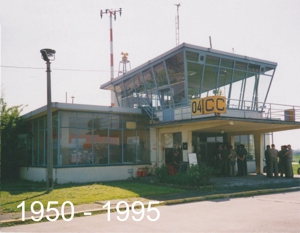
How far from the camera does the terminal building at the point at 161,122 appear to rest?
1777 centimetres

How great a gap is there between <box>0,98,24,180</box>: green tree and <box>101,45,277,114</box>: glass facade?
28.0ft

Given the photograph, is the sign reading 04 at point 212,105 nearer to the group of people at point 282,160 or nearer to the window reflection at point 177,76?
the window reflection at point 177,76

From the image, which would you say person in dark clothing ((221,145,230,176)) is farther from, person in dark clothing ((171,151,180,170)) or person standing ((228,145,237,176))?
person in dark clothing ((171,151,180,170))

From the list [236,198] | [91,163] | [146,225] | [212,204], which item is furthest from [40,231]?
[91,163]

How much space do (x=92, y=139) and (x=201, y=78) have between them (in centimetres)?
720

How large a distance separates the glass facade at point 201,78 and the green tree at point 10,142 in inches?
336

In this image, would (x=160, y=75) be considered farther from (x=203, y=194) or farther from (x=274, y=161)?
(x=203, y=194)

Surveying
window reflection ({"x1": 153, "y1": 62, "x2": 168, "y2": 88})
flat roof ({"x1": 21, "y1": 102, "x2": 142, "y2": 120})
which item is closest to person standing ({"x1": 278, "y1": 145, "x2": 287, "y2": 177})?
window reflection ({"x1": 153, "y1": 62, "x2": 168, "y2": 88})

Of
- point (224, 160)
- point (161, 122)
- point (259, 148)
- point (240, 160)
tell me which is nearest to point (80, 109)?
point (161, 122)

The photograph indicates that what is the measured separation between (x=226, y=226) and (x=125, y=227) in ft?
7.47

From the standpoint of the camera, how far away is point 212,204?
35.0 feet

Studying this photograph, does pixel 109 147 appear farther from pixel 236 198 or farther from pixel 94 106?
pixel 236 198

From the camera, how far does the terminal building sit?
17766mm

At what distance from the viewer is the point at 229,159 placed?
62.0ft
